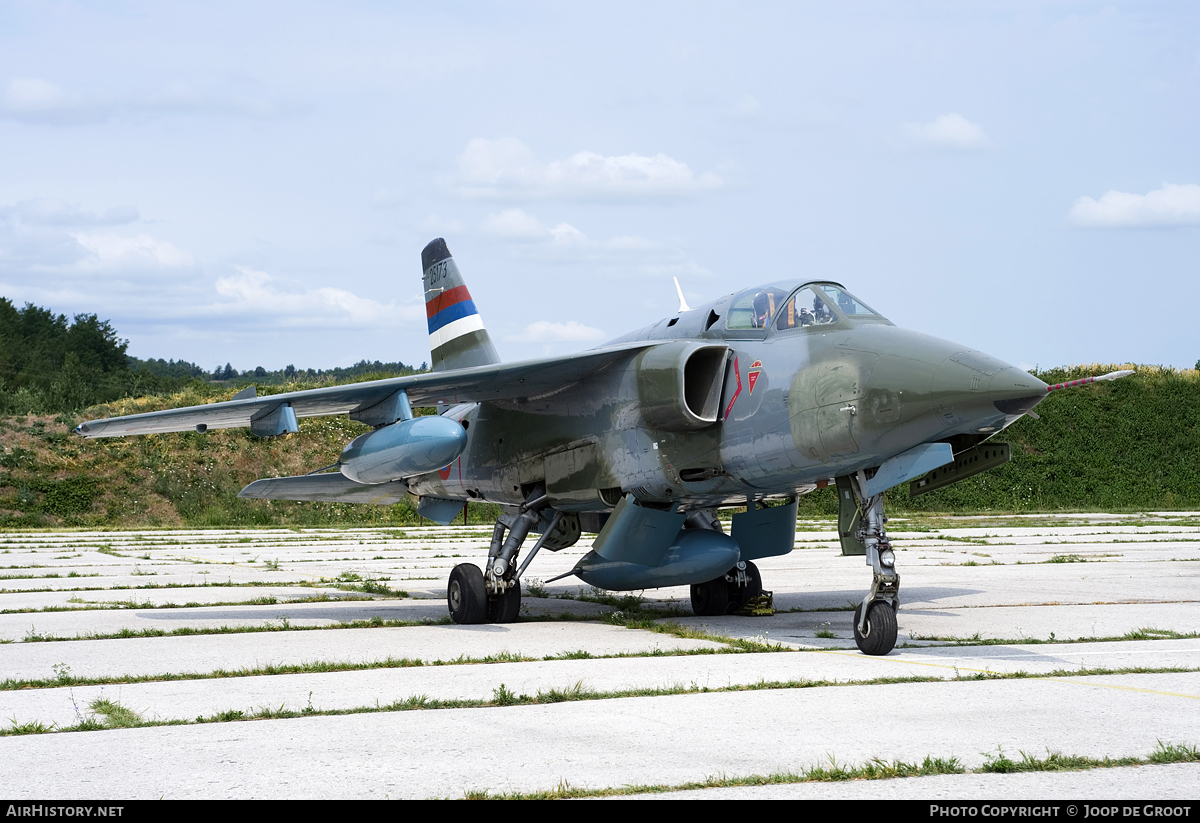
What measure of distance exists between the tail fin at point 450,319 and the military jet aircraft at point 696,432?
1.20 meters

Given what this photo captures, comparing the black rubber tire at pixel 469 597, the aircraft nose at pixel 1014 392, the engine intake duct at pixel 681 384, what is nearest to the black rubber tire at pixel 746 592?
the engine intake duct at pixel 681 384

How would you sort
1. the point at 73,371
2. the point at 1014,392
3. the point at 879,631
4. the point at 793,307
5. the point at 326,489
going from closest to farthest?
the point at 1014,392, the point at 879,631, the point at 793,307, the point at 326,489, the point at 73,371

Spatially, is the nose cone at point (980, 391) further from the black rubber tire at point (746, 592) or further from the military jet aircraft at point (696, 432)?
the black rubber tire at point (746, 592)

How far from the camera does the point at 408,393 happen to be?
10.6 meters

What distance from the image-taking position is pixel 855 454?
8.34 m

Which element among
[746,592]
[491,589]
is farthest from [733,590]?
[491,589]

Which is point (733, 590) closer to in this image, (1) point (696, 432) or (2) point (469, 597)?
(1) point (696, 432)

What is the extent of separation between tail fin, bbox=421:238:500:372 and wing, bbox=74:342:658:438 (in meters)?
2.64

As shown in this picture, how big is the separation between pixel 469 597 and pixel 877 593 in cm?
429

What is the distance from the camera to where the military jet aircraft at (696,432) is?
319 inches

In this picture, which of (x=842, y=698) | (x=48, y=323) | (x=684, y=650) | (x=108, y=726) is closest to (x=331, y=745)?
(x=108, y=726)

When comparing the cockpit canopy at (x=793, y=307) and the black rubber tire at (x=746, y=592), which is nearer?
the cockpit canopy at (x=793, y=307)
